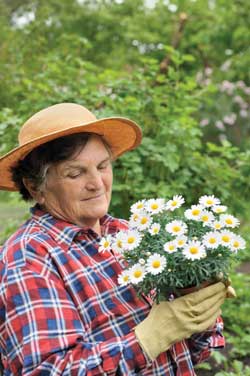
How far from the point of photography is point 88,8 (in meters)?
13.6

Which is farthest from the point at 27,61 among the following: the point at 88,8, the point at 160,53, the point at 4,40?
the point at 88,8

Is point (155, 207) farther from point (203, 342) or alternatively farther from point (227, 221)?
point (203, 342)

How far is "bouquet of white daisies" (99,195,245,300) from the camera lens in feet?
5.23

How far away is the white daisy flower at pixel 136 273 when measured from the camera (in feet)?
5.22

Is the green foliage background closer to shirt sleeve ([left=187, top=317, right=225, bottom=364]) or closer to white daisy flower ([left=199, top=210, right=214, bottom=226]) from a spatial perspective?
shirt sleeve ([left=187, top=317, right=225, bottom=364])

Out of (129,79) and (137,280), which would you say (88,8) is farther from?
(137,280)

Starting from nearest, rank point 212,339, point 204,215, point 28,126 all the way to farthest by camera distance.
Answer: point 204,215 < point 28,126 < point 212,339

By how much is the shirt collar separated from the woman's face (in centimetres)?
3

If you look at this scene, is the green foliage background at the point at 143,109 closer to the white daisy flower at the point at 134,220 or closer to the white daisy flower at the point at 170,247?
the white daisy flower at the point at 134,220

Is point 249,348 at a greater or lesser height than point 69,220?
lesser

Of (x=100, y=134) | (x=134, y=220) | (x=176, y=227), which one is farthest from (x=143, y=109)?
(x=176, y=227)

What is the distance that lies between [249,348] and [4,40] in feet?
11.0

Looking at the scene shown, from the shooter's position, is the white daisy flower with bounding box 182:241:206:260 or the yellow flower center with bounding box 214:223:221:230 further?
the yellow flower center with bounding box 214:223:221:230

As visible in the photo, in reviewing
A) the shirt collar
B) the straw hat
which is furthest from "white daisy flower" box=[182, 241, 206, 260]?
the straw hat
